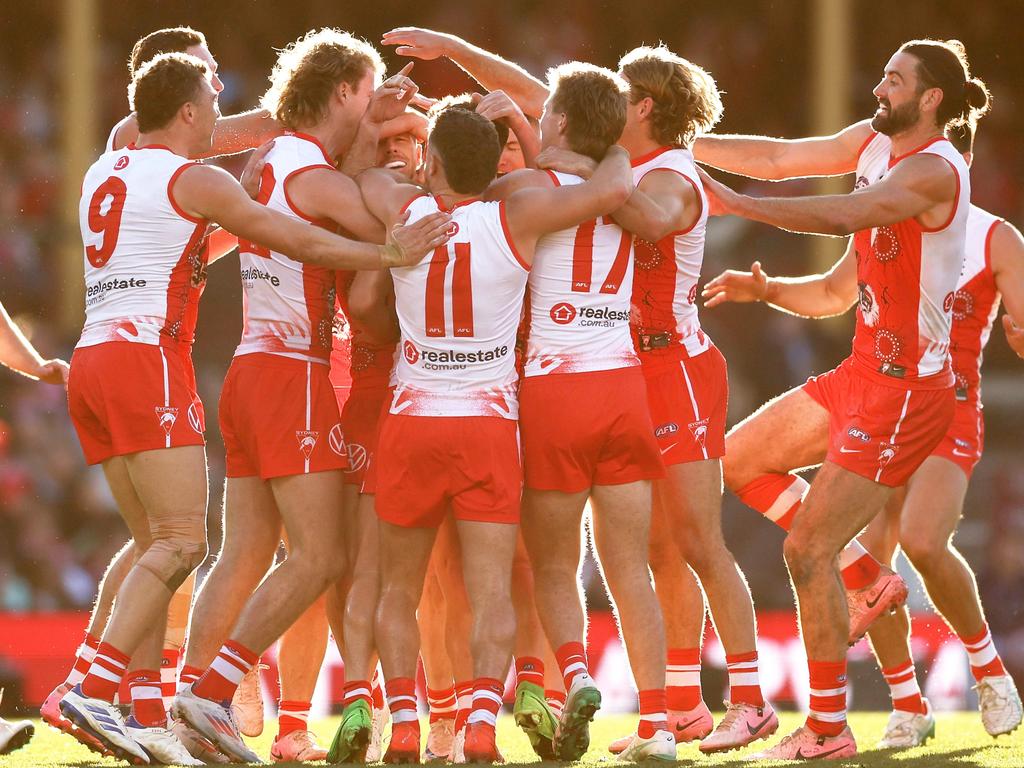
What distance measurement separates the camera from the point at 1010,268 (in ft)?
25.7

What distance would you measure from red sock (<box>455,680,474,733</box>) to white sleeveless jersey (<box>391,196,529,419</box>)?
1100mm

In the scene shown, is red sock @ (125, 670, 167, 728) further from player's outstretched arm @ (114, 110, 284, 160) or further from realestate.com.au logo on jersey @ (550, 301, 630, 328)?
player's outstretched arm @ (114, 110, 284, 160)

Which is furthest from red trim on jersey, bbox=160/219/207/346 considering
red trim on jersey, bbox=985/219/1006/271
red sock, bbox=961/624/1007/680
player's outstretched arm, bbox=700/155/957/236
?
red sock, bbox=961/624/1007/680

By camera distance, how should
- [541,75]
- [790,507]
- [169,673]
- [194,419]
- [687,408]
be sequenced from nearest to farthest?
[194,419] → [687,408] → [790,507] → [169,673] → [541,75]

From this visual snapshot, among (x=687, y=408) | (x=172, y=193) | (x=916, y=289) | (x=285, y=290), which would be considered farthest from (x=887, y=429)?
(x=172, y=193)

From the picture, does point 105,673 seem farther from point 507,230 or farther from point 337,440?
point 507,230

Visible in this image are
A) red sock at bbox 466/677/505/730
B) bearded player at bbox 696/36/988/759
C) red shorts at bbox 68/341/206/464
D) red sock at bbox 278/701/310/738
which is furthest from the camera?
red sock at bbox 278/701/310/738

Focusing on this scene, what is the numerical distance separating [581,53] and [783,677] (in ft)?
29.4

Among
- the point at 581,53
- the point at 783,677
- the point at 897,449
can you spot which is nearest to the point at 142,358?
the point at 897,449

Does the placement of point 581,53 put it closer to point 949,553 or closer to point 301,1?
point 301,1

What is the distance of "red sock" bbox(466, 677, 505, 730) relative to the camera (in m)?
5.88

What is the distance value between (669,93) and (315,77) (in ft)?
4.84

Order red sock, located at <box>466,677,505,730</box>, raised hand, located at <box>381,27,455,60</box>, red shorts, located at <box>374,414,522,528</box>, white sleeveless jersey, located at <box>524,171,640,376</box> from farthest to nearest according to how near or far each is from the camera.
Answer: raised hand, located at <box>381,27,455,60</box>
white sleeveless jersey, located at <box>524,171,640,376</box>
red shorts, located at <box>374,414,522,528</box>
red sock, located at <box>466,677,505,730</box>

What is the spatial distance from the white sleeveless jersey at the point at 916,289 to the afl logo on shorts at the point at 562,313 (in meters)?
1.45
